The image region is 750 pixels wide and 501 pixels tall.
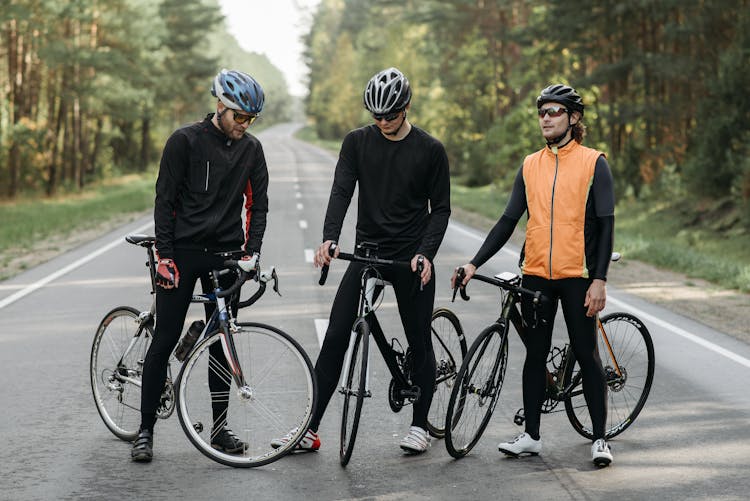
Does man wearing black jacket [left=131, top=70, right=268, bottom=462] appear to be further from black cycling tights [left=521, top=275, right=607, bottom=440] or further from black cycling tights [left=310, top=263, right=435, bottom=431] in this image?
black cycling tights [left=521, top=275, right=607, bottom=440]

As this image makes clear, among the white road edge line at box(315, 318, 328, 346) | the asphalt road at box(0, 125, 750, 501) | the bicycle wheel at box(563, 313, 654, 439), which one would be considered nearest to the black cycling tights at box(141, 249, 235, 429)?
the asphalt road at box(0, 125, 750, 501)

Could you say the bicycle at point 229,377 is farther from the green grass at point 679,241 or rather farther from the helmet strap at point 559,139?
the green grass at point 679,241

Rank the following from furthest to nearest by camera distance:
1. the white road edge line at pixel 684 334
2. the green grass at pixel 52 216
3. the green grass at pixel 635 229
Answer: the green grass at pixel 52 216 → the green grass at pixel 635 229 → the white road edge line at pixel 684 334

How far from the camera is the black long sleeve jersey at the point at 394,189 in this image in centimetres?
541

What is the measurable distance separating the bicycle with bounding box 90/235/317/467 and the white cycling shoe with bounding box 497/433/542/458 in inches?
43.9

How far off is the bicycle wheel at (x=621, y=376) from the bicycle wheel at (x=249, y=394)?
1.60 m

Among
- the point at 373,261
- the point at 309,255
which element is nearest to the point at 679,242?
the point at 309,255

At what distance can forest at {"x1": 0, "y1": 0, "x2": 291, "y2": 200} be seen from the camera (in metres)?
34.5

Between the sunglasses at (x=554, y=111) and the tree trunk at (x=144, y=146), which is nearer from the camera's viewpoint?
the sunglasses at (x=554, y=111)

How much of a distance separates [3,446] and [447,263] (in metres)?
10.6

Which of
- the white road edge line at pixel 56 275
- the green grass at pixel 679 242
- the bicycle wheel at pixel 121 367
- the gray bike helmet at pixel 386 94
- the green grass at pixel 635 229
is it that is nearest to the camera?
the gray bike helmet at pixel 386 94

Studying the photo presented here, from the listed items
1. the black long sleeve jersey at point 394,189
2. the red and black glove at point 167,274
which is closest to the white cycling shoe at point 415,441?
the black long sleeve jersey at point 394,189

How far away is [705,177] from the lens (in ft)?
70.8

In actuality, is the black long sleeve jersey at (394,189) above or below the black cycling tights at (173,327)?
above
